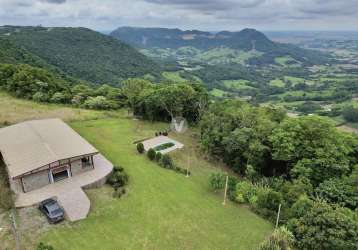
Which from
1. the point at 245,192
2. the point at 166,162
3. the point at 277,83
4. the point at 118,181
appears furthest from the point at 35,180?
the point at 277,83

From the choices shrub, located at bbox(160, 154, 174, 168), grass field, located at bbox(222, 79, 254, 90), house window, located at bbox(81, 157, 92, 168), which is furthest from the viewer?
grass field, located at bbox(222, 79, 254, 90)

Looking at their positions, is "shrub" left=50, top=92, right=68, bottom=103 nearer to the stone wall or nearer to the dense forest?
the dense forest

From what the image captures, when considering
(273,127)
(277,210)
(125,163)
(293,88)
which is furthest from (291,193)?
(293,88)

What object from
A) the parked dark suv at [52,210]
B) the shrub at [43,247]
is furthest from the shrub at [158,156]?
the shrub at [43,247]

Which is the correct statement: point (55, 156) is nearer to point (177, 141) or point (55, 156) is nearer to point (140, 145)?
point (140, 145)

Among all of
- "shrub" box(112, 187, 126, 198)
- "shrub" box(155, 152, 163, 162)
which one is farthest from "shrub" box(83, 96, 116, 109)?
"shrub" box(112, 187, 126, 198)

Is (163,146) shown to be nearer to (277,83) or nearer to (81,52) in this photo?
(81,52)
